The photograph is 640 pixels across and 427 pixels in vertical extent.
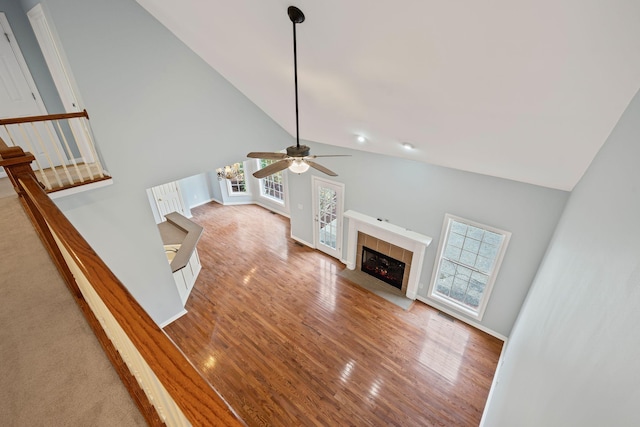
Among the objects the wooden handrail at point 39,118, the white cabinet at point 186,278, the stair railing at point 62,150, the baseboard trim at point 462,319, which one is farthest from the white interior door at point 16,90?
the baseboard trim at point 462,319

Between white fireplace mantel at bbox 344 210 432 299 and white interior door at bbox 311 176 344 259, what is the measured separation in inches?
16.0

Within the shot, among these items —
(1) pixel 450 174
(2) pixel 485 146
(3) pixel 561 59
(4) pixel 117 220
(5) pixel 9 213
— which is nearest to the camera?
(3) pixel 561 59

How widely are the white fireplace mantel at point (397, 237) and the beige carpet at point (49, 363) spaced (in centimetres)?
484

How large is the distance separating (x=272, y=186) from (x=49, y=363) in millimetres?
8278

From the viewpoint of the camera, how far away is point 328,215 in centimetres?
691

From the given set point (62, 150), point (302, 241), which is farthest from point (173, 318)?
point (302, 241)

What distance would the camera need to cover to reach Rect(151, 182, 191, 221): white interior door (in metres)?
8.91

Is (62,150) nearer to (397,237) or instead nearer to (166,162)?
(166,162)

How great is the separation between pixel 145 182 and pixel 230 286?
2.90 metres

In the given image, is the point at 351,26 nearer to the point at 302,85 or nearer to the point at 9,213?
the point at 302,85

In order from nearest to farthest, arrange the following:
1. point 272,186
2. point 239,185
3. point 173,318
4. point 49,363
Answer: point 49,363, point 173,318, point 272,186, point 239,185

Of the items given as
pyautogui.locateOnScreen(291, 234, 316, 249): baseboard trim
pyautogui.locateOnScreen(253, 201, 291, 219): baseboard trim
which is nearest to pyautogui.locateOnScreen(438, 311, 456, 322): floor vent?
pyautogui.locateOnScreen(291, 234, 316, 249): baseboard trim

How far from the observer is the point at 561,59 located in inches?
68.0

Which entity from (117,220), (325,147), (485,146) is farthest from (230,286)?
(485,146)
